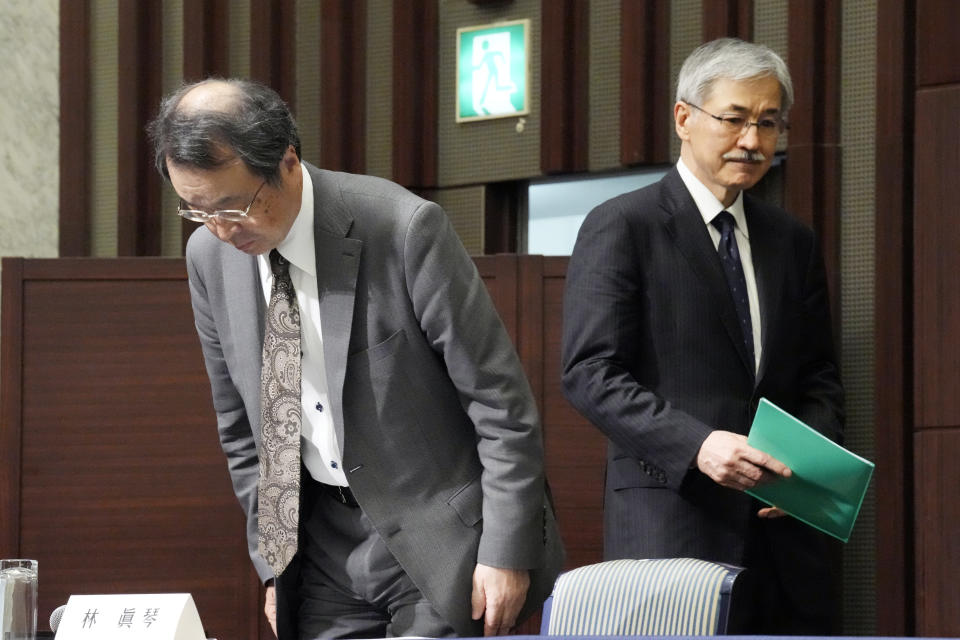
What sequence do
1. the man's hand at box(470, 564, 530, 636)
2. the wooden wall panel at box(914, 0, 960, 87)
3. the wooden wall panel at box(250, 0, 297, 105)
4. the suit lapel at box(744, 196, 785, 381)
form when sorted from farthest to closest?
1. the wooden wall panel at box(250, 0, 297, 105)
2. the wooden wall panel at box(914, 0, 960, 87)
3. the suit lapel at box(744, 196, 785, 381)
4. the man's hand at box(470, 564, 530, 636)

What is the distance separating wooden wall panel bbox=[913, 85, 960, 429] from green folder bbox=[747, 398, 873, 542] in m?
0.84

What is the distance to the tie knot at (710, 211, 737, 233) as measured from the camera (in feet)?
10.4

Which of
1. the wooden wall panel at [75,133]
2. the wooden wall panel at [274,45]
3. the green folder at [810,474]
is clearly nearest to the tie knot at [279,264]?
the green folder at [810,474]

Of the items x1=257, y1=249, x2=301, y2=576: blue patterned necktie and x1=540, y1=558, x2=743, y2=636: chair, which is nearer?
x1=540, y1=558, x2=743, y2=636: chair

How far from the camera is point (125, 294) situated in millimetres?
3963

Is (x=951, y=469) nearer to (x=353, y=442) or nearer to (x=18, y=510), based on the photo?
(x=353, y=442)

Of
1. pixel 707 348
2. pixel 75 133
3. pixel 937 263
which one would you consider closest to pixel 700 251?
pixel 707 348

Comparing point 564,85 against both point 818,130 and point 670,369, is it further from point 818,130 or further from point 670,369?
point 670,369

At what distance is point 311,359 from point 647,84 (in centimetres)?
222

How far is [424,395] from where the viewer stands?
2465 millimetres

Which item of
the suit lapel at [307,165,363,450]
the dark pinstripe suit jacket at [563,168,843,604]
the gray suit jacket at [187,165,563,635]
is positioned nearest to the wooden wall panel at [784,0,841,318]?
the dark pinstripe suit jacket at [563,168,843,604]

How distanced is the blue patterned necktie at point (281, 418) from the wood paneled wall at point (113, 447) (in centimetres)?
150

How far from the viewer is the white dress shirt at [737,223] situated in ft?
10.2

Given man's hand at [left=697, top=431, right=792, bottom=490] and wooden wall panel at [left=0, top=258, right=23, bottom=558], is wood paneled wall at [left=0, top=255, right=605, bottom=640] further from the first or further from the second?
man's hand at [left=697, top=431, right=792, bottom=490]
